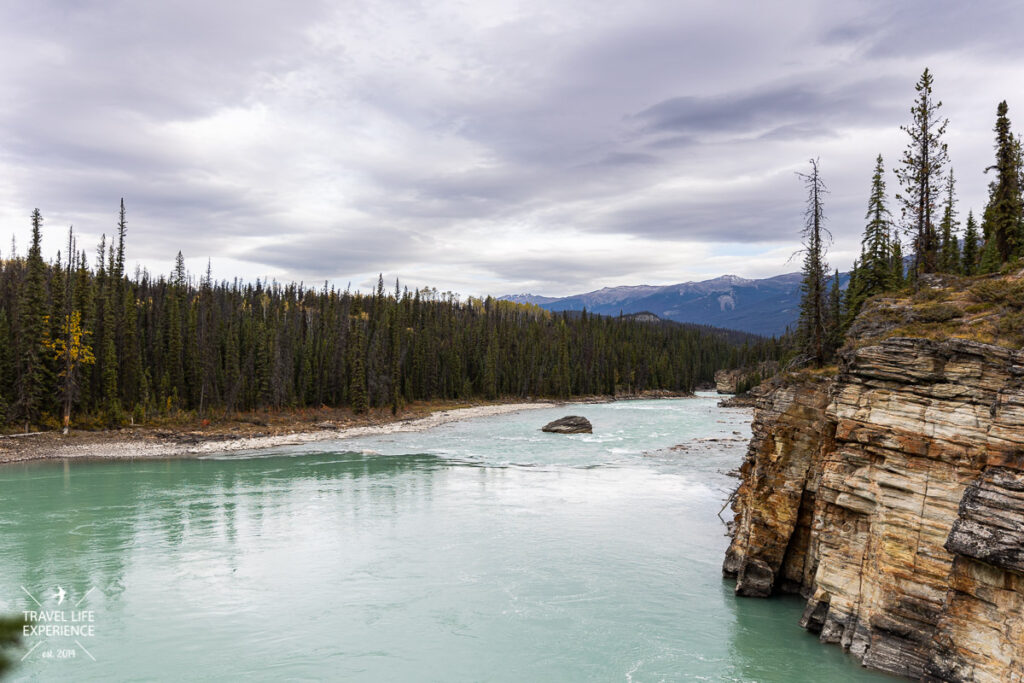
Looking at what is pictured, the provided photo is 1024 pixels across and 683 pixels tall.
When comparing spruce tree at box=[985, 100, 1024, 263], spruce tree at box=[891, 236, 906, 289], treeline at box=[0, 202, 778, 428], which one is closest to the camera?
spruce tree at box=[985, 100, 1024, 263]

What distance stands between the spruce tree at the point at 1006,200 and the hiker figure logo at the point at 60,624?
4693cm

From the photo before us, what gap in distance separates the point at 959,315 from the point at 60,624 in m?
26.2

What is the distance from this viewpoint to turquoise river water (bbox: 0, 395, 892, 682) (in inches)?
605

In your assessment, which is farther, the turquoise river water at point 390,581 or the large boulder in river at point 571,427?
the large boulder in river at point 571,427

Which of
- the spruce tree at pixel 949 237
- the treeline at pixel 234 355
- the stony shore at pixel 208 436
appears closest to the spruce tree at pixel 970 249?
the spruce tree at pixel 949 237

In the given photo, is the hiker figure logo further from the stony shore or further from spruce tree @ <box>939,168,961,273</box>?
spruce tree @ <box>939,168,961,273</box>

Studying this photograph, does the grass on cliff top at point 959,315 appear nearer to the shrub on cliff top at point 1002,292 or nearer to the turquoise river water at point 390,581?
the shrub on cliff top at point 1002,292

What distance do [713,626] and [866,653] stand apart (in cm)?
392

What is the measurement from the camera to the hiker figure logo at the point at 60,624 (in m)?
15.9

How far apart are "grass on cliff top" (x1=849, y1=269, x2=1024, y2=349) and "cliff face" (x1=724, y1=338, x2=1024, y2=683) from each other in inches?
41.1

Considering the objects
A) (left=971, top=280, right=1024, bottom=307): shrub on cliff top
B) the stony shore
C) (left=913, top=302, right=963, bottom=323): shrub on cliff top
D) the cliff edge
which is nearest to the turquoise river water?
the cliff edge

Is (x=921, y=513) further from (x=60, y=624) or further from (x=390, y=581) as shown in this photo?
(x=60, y=624)

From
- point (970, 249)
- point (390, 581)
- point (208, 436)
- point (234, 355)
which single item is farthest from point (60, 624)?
point (970, 249)

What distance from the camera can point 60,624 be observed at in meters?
17.7
